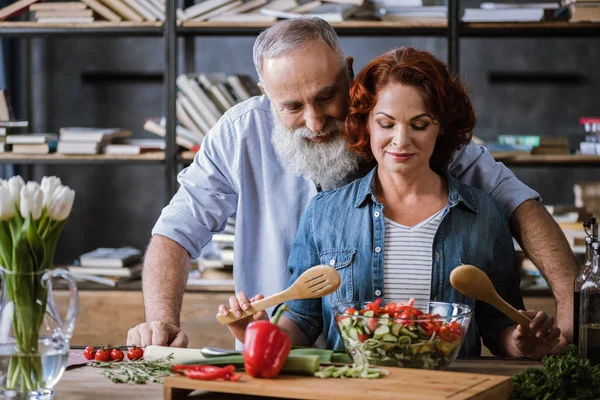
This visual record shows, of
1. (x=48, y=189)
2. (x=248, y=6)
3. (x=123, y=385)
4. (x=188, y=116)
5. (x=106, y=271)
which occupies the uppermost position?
(x=248, y=6)

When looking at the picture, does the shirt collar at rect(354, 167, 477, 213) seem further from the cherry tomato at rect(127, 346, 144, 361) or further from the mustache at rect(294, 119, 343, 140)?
the cherry tomato at rect(127, 346, 144, 361)

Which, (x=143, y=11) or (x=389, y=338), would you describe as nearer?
(x=389, y=338)

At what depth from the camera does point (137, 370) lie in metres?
1.58

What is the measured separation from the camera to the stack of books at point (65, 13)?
3.55 metres

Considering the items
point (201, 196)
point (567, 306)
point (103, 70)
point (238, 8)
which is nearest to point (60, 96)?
point (103, 70)

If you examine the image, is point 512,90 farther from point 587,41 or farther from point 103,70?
point 103,70

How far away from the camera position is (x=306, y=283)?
160 centimetres

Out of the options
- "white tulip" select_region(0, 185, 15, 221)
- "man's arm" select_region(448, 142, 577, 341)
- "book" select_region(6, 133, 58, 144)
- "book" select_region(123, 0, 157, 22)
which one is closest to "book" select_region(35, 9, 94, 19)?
"book" select_region(123, 0, 157, 22)

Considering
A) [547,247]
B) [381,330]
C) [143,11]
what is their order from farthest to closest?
1. [143,11]
2. [547,247]
3. [381,330]

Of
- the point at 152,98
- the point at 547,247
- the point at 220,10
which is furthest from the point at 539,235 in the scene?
the point at 152,98

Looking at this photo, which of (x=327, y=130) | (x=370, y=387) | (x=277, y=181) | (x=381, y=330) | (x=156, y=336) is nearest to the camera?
(x=370, y=387)

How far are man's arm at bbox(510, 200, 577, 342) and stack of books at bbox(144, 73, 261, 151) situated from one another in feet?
5.47

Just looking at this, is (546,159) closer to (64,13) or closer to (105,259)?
(105,259)

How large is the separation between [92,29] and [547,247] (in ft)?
7.15
